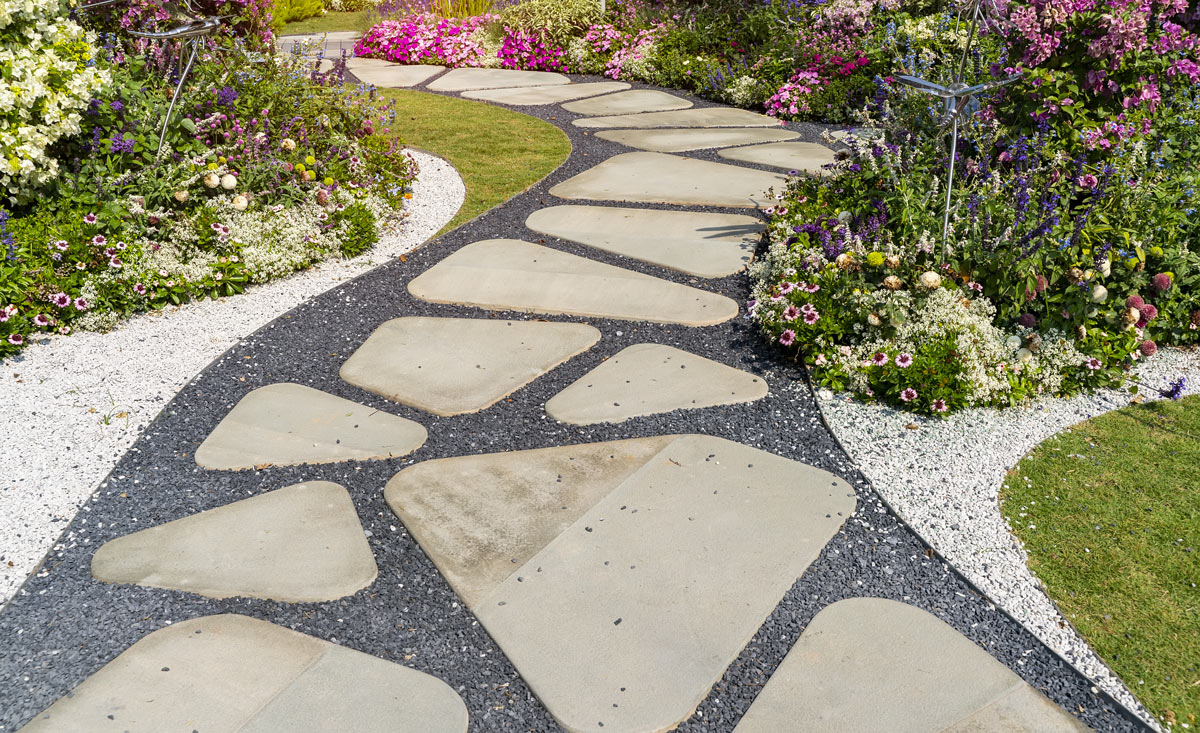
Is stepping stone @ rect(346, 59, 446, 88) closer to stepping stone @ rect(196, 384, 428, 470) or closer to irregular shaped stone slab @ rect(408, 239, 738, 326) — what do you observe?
irregular shaped stone slab @ rect(408, 239, 738, 326)

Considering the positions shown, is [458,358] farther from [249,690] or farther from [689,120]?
[689,120]

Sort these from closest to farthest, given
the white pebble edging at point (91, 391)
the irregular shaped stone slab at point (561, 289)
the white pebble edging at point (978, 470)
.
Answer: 1. the white pebble edging at point (978, 470)
2. the white pebble edging at point (91, 391)
3. the irregular shaped stone slab at point (561, 289)

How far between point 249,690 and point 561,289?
227 centimetres

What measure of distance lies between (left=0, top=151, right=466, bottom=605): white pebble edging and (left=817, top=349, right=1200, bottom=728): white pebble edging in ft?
7.64

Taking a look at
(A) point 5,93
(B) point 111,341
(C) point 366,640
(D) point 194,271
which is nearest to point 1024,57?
(C) point 366,640

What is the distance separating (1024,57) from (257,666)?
3.63 m

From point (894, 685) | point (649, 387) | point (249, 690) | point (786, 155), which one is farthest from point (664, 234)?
point (249, 690)

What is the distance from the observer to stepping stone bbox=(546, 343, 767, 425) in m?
2.88

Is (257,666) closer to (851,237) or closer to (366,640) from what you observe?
(366,640)

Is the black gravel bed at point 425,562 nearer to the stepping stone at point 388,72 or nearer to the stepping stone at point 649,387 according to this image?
the stepping stone at point 649,387

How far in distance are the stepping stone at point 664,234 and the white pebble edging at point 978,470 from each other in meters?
1.23

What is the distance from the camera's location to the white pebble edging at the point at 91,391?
7.96ft

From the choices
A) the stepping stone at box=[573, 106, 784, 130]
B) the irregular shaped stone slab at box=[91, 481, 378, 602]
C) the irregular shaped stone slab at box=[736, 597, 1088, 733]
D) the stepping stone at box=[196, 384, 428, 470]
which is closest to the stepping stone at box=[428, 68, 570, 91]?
the stepping stone at box=[573, 106, 784, 130]

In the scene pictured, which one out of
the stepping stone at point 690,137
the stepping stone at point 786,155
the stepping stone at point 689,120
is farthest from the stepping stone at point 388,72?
the stepping stone at point 786,155
